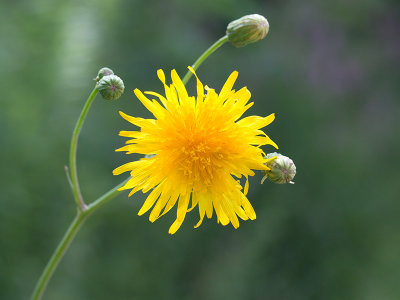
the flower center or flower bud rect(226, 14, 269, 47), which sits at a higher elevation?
flower bud rect(226, 14, 269, 47)

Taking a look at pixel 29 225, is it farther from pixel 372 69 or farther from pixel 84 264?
pixel 372 69

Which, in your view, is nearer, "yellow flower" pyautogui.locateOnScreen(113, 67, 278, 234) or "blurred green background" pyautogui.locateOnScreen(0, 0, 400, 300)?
"yellow flower" pyautogui.locateOnScreen(113, 67, 278, 234)

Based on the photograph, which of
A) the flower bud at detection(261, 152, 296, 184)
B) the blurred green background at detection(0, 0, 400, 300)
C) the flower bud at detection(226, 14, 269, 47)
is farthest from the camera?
the blurred green background at detection(0, 0, 400, 300)

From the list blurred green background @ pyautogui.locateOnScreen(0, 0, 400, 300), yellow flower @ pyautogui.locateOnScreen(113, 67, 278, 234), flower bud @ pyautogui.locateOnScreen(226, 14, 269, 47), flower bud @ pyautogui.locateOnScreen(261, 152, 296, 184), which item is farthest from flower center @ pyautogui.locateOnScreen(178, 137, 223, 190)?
blurred green background @ pyautogui.locateOnScreen(0, 0, 400, 300)

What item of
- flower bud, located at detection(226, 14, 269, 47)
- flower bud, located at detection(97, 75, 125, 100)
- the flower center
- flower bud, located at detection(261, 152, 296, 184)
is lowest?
flower bud, located at detection(261, 152, 296, 184)

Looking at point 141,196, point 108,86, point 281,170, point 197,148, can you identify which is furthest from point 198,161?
point 141,196

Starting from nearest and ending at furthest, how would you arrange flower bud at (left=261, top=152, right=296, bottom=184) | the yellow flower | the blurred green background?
the yellow flower, flower bud at (left=261, top=152, right=296, bottom=184), the blurred green background

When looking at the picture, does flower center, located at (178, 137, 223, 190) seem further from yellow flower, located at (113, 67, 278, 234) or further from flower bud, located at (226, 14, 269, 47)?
flower bud, located at (226, 14, 269, 47)
